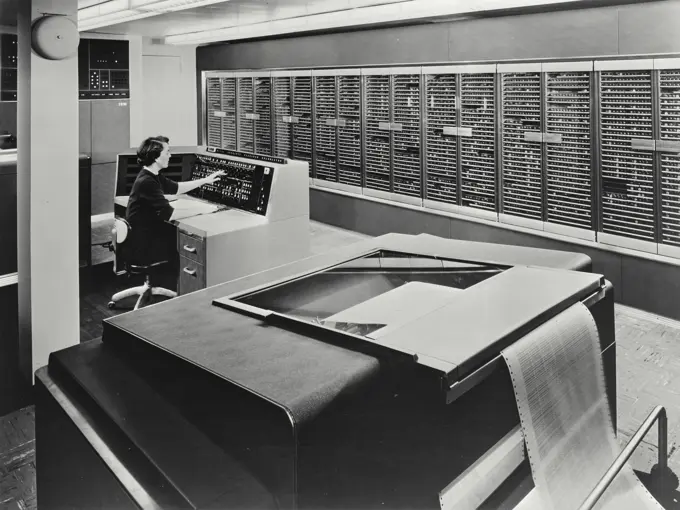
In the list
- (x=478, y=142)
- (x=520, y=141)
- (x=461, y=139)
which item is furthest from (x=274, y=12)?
(x=520, y=141)

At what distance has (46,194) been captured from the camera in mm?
2695

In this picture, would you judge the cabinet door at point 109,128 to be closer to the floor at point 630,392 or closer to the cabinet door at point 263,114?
the cabinet door at point 263,114

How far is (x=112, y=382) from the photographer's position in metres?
1.33

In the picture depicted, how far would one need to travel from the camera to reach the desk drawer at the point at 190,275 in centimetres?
423

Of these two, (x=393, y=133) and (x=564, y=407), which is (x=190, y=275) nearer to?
(x=393, y=133)

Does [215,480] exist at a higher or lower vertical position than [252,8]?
lower

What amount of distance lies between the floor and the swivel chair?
6.3 inches

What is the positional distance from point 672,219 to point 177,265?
3.53 metres

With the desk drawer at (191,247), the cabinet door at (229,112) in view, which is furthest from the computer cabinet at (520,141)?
the desk drawer at (191,247)

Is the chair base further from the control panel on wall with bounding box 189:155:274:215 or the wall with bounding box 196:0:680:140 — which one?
the wall with bounding box 196:0:680:140

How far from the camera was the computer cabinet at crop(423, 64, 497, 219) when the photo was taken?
5188 millimetres

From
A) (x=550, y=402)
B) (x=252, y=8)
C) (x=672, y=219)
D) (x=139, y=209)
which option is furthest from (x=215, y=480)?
(x=252, y=8)

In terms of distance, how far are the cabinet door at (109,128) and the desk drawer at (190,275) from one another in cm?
394

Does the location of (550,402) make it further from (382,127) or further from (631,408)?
(382,127)
